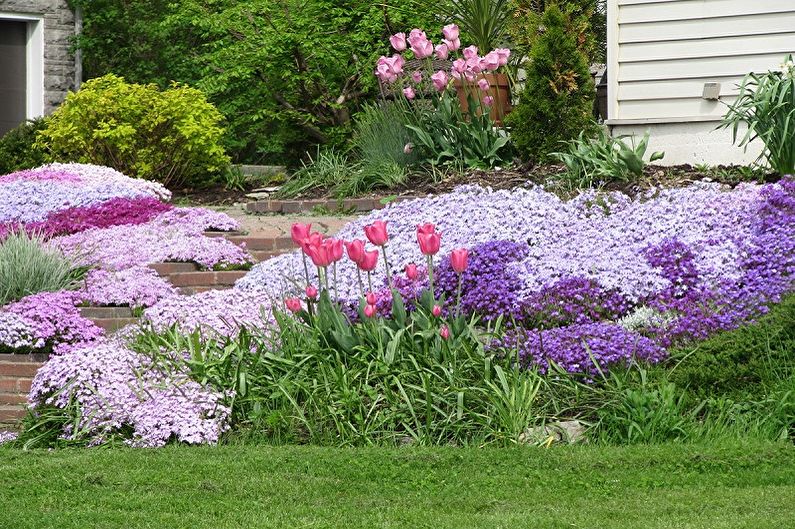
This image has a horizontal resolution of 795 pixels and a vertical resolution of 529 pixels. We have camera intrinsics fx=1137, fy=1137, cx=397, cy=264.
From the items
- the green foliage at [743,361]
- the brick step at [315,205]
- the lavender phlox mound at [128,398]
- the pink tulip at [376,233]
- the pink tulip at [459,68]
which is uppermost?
the pink tulip at [459,68]

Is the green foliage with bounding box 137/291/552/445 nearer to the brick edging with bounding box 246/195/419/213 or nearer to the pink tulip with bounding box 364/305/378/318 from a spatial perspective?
the pink tulip with bounding box 364/305/378/318

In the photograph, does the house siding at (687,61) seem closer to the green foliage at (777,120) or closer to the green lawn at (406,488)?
the green foliage at (777,120)

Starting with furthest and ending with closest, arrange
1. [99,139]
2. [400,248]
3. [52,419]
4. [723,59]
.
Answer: [99,139] < [723,59] < [400,248] < [52,419]

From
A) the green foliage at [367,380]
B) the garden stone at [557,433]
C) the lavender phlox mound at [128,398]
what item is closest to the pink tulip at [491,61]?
the green foliage at [367,380]

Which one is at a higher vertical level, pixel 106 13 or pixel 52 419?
pixel 106 13

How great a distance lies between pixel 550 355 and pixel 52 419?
102 inches

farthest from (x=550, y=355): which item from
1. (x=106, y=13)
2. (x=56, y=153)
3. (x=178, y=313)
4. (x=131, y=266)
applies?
(x=106, y=13)

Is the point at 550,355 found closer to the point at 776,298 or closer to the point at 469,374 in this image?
the point at 469,374

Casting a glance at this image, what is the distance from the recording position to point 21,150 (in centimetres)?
1227

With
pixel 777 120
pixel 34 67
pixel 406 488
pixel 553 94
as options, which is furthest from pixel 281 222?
pixel 34 67

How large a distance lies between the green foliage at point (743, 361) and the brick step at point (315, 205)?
12.8 feet

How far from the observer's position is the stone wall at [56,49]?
14.4m

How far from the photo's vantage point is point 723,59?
10.1 m

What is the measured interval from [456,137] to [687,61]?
2235 mm
